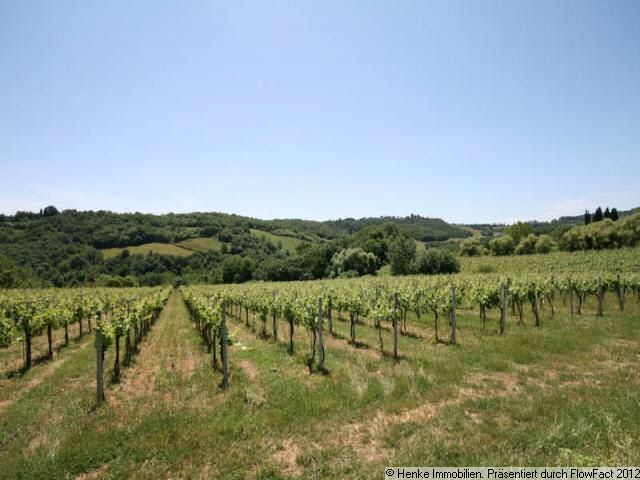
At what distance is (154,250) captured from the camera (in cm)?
10538

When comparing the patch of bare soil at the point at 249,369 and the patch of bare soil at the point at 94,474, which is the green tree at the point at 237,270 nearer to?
the patch of bare soil at the point at 249,369

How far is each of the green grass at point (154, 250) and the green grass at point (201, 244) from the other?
9.52 ft

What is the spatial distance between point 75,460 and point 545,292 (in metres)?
21.0

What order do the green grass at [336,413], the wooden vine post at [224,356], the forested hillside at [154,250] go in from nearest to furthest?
the green grass at [336,413] < the wooden vine post at [224,356] < the forested hillside at [154,250]

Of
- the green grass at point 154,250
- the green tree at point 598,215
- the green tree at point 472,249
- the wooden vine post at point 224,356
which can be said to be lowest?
the wooden vine post at point 224,356

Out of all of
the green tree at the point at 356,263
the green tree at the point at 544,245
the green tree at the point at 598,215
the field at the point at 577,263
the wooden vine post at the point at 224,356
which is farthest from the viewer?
the green tree at the point at 598,215

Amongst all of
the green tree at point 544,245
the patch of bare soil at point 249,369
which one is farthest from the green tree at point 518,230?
the patch of bare soil at point 249,369

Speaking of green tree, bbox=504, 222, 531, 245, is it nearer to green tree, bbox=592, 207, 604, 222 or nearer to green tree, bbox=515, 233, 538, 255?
green tree, bbox=515, 233, 538, 255

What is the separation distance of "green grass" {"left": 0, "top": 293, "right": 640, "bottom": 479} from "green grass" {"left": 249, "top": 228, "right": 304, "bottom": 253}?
115956 millimetres

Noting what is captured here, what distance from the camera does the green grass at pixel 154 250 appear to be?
100594 millimetres

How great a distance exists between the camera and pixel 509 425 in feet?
20.4

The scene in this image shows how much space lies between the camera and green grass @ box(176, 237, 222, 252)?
11520 centimetres

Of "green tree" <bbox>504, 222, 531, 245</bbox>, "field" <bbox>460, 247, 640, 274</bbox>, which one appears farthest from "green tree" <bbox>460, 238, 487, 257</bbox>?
"field" <bbox>460, 247, 640, 274</bbox>

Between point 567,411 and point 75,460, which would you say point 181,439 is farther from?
point 567,411
